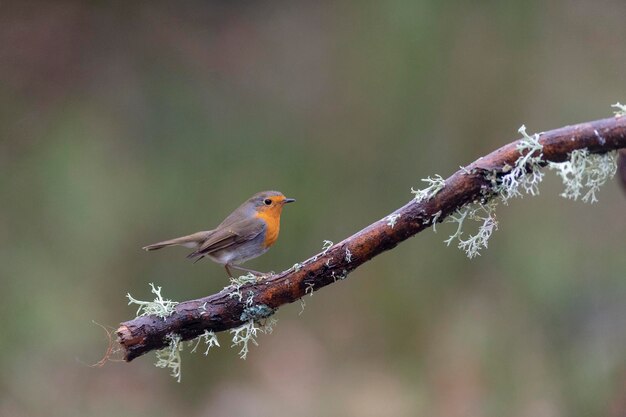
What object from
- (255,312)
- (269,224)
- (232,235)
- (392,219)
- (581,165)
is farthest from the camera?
(269,224)

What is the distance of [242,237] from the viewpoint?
380cm

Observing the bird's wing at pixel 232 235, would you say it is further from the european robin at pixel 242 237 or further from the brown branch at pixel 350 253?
the brown branch at pixel 350 253

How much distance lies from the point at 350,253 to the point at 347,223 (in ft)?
15.4

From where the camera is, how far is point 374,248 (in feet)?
8.88

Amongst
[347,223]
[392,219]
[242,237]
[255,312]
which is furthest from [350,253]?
[347,223]

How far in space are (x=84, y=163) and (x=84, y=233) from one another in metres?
0.76

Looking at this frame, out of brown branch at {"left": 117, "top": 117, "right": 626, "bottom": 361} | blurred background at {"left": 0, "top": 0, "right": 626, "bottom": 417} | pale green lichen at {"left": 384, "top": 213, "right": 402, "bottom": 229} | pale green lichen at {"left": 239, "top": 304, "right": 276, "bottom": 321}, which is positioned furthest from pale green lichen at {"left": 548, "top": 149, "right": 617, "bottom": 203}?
blurred background at {"left": 0, "top": 0, "right": 626, "bottom": 417}

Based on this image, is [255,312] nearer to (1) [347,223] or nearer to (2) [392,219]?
(2) [392,219]

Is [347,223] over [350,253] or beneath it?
over

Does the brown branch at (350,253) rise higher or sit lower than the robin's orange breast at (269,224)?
lower

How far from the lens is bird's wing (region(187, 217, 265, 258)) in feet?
12.4

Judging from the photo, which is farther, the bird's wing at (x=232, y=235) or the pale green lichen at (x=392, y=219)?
the bird's wing at (x=232, y=235)

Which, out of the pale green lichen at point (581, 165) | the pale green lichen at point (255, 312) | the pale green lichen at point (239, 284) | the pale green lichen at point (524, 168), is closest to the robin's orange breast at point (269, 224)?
the pale green lichen at point (239, 284)

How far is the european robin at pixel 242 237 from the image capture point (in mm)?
3797
